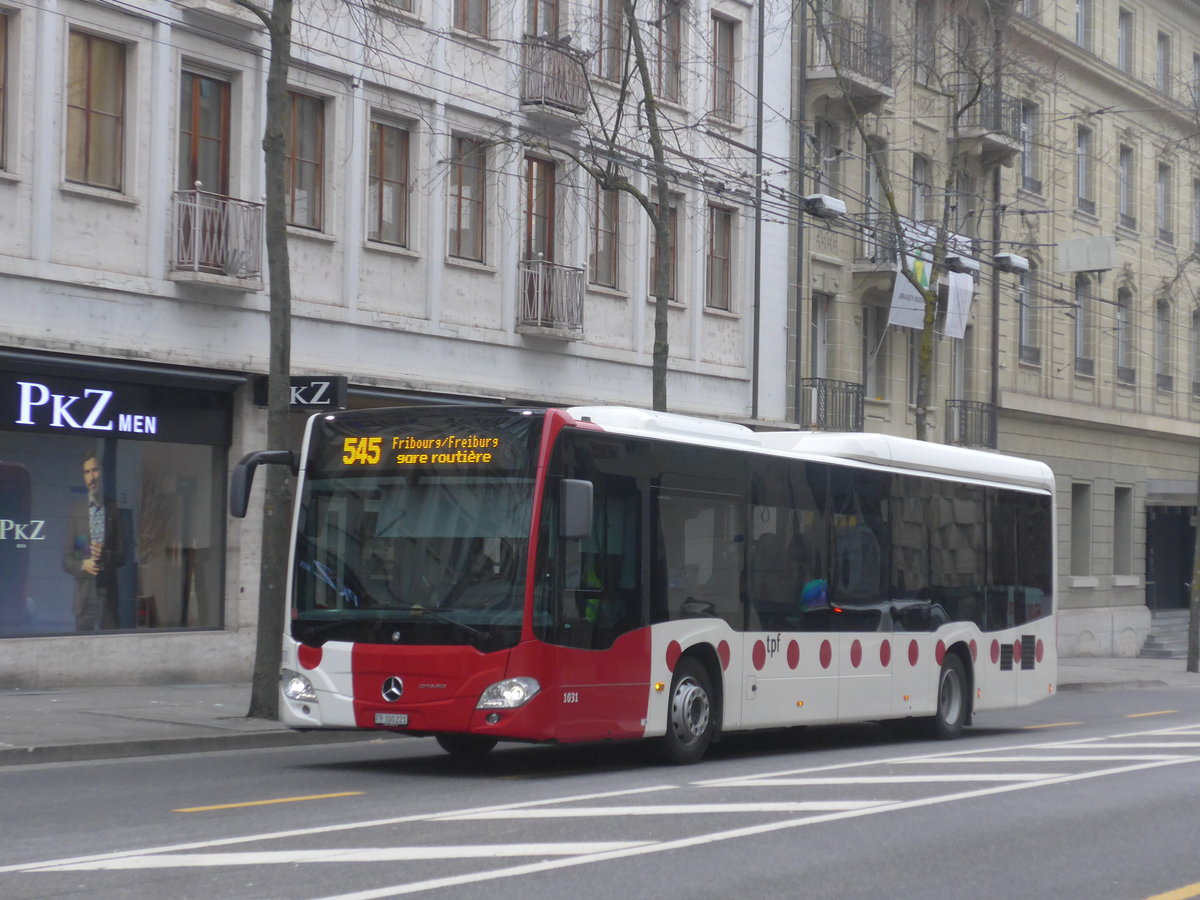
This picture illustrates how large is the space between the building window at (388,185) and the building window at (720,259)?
7499 millimetres

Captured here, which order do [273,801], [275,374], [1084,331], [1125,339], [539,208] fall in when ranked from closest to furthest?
[273,801]
[275,374]
[539,208]
[1084,331]
[1125,339]

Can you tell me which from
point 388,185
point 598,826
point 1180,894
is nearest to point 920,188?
point 388,185

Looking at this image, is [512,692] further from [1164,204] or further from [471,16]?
[1164,204]

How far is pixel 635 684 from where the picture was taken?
1354 cm

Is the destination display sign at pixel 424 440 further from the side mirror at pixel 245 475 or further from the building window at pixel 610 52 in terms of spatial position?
the building window at pixel 610 52

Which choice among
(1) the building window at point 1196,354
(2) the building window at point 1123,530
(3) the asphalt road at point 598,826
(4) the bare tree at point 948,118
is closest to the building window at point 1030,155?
(4) the bare tree at point 948,118

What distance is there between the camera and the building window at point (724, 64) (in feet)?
102

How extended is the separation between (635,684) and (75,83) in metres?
10.9

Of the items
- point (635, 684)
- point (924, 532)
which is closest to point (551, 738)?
point (635, 684)

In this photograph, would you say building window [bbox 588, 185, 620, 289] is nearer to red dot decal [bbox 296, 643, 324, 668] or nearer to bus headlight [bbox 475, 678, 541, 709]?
red dot decal [bbox 296, 643, 324, 668]

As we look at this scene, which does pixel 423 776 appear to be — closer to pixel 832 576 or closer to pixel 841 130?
pixel 832 576

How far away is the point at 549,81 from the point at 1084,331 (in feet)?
72.7

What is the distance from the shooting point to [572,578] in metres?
12.9

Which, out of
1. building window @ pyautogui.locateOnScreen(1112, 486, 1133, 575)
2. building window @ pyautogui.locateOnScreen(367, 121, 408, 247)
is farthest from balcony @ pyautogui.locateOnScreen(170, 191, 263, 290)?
building window @ pyautogui.locateOnScreen(1112, 486, 1133, 575)
